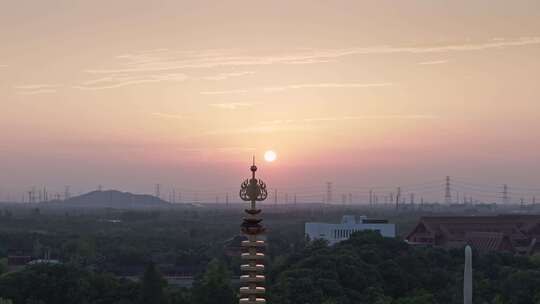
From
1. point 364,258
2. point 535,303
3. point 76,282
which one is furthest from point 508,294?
point 76,282

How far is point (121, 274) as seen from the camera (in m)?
72.4

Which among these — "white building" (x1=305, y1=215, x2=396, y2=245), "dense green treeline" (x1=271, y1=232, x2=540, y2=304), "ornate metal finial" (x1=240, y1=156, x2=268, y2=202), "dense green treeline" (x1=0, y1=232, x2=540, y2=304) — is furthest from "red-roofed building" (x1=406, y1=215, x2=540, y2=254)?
"ornate metal finial" (x1=240, y1=156, x2=268, y2=202)

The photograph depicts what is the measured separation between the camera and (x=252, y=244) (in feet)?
41.5

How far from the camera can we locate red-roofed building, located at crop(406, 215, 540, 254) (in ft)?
250

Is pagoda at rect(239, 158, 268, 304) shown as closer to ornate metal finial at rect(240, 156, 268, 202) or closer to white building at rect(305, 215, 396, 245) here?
ornate metal finial at rect(240, 156, 268, 202)

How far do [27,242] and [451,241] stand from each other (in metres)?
43.4

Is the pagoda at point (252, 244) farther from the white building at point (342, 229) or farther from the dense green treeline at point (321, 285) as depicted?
the white building at point (342, 229)

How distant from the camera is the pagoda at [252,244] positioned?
41.5 ft

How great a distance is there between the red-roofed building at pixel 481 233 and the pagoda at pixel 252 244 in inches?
2485

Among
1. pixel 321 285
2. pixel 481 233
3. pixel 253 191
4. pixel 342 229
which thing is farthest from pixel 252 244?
pixel 342 229

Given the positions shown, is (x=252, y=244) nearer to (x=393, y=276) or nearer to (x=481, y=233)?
(x=393, y=276)

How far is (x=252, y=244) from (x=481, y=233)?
6953 centimetres

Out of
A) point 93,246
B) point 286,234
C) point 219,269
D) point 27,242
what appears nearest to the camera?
point 219,269

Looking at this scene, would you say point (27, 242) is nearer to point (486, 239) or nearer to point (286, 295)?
point (486, 239)
